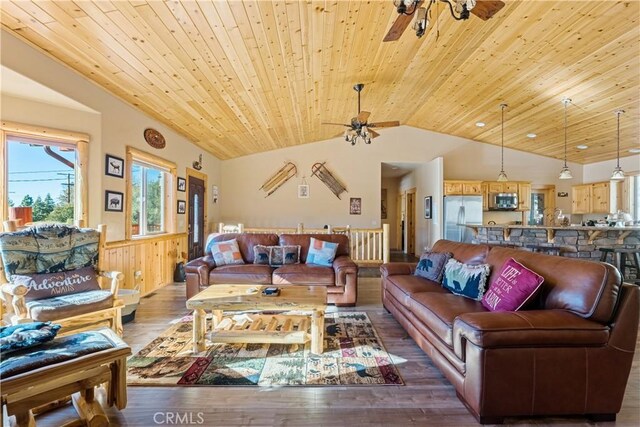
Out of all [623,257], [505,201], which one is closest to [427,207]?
[505,201]

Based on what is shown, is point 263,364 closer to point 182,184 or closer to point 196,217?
point 182,184

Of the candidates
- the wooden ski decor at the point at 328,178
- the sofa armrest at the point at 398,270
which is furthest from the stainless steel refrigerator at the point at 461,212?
the sofa armrest at the point at 398,270

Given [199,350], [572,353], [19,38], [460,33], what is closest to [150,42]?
[19,38]

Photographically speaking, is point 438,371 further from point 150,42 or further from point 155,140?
point 155,140

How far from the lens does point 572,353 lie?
173 centimetres

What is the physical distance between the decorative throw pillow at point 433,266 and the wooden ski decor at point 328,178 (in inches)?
179

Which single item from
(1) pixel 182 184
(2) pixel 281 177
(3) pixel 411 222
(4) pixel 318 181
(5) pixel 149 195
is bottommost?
(3) pixel 411 222

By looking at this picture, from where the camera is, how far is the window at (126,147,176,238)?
167 inches

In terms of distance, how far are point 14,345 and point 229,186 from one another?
6593 millimetres

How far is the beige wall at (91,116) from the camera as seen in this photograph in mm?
2674

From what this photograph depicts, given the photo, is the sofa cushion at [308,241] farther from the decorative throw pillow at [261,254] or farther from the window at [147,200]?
→ the window at [147,200]

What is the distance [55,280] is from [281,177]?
5615mm

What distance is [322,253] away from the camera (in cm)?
426

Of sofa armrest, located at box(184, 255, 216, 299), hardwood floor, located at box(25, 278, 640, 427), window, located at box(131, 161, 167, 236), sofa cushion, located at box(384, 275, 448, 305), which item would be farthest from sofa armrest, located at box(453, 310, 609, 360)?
window, located at box(131, 161, 167, 236)
